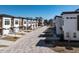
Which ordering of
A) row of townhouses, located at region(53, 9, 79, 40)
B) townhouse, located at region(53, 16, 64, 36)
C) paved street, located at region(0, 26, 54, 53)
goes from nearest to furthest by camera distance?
paved street, located at region(0, 26, 54, 53), townhouse, located at region(53, 16, 64, 36), row of townhouses, located at region(53, 9, 79, 40)

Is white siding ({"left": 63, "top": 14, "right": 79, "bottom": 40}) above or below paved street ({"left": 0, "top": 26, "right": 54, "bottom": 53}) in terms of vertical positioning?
above

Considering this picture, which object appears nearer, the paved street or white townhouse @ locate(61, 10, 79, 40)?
the paved street

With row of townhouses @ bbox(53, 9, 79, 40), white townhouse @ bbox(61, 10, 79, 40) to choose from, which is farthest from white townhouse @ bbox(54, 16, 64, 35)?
white townhouse @ bbox(61, 10, 79, 40)

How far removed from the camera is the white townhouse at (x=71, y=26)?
8266 millimetres

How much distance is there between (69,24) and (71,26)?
138 mm

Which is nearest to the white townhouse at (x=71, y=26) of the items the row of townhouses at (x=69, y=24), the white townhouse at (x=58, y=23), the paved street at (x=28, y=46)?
the row of townhouses at (x=69, y=24)

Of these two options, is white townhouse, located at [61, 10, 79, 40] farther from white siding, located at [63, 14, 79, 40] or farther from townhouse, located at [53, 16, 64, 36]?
townhouse, located at [53, 16, 64, 36]

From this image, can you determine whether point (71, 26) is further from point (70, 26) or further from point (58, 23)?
point (58, 23)

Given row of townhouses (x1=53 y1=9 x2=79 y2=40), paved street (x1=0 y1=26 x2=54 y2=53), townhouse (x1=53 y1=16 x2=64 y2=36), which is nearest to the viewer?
paved street (x1=0 y1=26 x2=54 y2=53)

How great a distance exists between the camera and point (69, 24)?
831 centimetres

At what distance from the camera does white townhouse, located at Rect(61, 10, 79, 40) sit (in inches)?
325

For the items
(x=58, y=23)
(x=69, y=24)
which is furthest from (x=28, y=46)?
(x=69, y=24)

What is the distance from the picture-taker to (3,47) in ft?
26.3
